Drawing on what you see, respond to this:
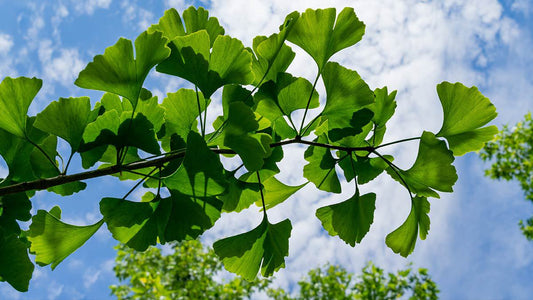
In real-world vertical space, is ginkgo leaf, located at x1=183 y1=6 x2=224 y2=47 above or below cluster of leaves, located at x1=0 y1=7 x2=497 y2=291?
above

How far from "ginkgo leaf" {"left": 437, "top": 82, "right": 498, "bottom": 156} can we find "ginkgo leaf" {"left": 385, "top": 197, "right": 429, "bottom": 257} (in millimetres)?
130

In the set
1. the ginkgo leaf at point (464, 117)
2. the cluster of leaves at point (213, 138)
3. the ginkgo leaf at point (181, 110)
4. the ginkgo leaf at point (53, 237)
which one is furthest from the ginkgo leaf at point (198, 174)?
the ginkgo leaf at point (464, 117)

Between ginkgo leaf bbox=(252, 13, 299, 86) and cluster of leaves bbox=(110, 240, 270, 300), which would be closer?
ginkgo leaf bbox=(252, 13, 299, 86)

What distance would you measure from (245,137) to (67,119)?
303 mm

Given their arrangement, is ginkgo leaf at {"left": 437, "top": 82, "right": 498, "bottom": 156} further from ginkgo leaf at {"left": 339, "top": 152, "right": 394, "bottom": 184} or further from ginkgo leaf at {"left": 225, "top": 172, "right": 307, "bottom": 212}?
ginkgo leaf at {"left": 225, "top": 172, "right": 307, "bottom": 212}

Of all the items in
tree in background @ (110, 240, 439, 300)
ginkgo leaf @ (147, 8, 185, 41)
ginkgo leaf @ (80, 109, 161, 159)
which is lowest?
ginkgo leaf @ (80, 109, 161, 159)

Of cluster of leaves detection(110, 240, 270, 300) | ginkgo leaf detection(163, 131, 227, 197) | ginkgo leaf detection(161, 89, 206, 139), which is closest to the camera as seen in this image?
ginkgo leaf detection(163, 131, 227, 197)

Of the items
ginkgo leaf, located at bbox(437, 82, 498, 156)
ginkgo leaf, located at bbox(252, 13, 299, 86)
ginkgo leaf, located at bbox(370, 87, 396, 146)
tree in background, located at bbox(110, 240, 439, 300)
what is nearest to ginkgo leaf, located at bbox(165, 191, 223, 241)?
ginkgo leaf, located at bbox(252, 13, 299, 86)

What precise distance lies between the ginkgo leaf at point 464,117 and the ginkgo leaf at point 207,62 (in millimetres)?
417

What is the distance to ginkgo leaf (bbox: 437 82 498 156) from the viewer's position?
2.78ft

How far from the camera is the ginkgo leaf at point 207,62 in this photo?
2.32 feet

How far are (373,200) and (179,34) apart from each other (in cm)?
50

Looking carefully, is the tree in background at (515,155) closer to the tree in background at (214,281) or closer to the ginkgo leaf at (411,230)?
the tree in background at (214,281)

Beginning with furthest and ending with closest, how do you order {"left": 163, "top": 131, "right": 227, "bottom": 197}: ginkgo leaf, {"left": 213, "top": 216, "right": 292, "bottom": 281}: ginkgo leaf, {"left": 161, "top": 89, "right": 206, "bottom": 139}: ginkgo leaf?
{"left": 213, "top": 216, "right": 292, "bottom": 281}: ginkgo leaf < {"left": 161, "top": 89, "right": 206, "bottom": 139}: ginkgo leaf < {"left": 163, "top": 131, "right": 227, "bottom": 197}: ginkgo leaf
